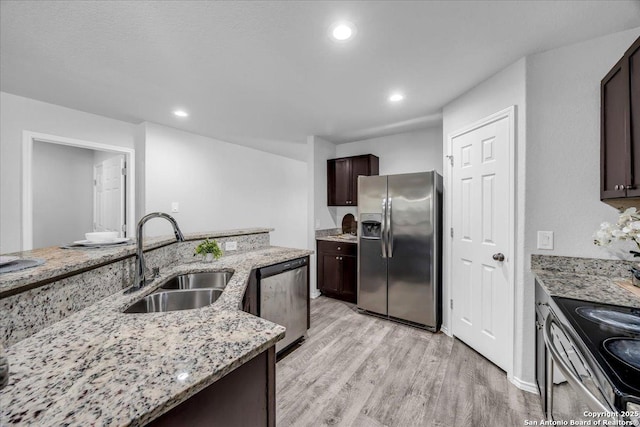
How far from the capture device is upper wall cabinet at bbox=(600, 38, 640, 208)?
1247 millimetres

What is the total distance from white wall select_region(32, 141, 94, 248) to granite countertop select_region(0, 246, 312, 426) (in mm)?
4208

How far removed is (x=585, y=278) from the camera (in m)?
1.59

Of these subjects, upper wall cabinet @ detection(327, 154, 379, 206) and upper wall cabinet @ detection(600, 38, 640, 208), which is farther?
upper wall cabinet @ detection(327, 154, 379, 206)

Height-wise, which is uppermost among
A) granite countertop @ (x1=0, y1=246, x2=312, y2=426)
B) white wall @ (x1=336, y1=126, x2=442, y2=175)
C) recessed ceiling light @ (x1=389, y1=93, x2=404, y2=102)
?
recessed ceiling light @ (x1=389, y1=93, x2=404, y2=102)

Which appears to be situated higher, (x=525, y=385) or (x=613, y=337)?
(x=613, y=337)

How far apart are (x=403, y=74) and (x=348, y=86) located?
47cm

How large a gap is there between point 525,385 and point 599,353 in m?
1.35

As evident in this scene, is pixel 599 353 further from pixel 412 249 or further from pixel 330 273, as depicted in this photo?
pixel 330 273

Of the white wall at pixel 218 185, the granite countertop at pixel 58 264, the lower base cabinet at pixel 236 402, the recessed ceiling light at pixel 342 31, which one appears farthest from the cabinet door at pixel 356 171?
the lower base cabinet at pixel 236 402

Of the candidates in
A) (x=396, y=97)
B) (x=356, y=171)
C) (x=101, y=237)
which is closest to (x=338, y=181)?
(x=356, y=171)

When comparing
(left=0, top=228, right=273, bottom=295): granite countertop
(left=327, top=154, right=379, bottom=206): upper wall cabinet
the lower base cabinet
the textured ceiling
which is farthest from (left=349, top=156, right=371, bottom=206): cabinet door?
the lower base cabinet

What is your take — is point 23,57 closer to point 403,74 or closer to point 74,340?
point 74,340

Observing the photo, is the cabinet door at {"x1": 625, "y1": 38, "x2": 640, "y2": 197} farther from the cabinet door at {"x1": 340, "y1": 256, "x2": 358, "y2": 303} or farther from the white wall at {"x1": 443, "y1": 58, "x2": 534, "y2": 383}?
the cabinet door at {"x1": 340, "y1": 256, "x2": 358, "y2": 303}

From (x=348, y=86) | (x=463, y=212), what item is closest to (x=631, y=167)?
(x=463, y=212)
